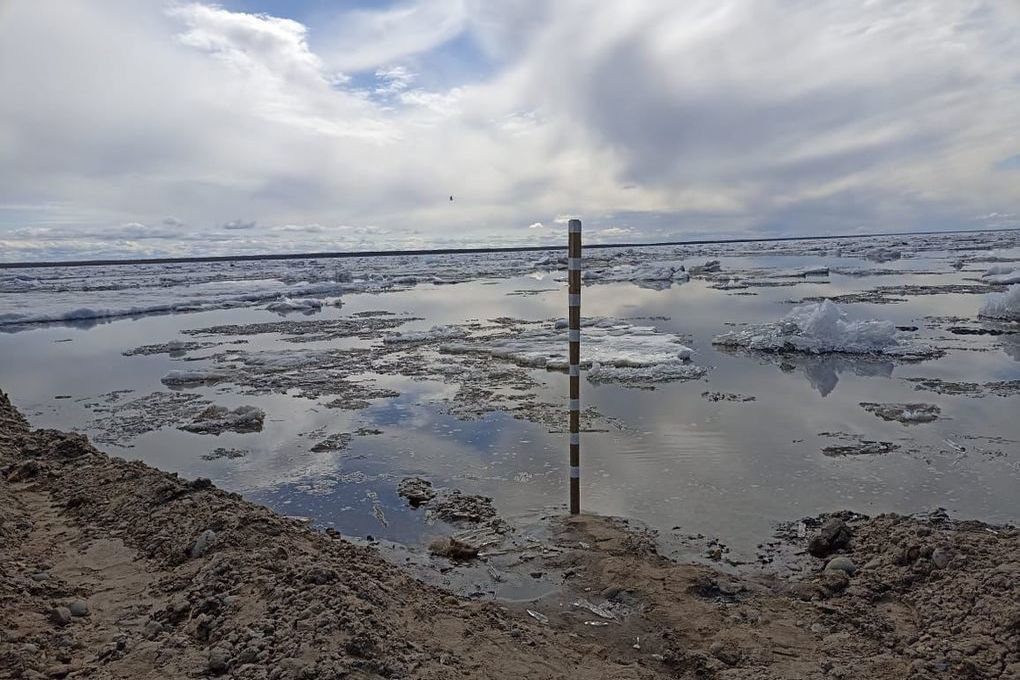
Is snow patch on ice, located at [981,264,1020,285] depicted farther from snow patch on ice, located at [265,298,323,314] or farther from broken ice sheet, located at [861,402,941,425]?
snow patch on ice, located at [265,298,323,314]

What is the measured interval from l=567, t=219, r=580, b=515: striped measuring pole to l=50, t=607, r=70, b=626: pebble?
347 centimetres

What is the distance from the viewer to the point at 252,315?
22875 millimetres

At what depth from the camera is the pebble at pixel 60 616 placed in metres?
3.44

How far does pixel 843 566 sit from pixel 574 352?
8.55 feet

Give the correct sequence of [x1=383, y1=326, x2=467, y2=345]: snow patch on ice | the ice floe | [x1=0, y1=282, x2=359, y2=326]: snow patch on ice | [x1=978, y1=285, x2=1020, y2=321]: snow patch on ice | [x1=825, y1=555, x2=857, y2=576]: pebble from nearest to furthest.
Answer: [x1=825, y1=555, x2=857, y2=576]: pebble → the ice floe → [x1=383, y1=326, x2=467, y2=345]: snow patch on ice → [x1=978, y1=285, x2=1020, y2=321]: snow patch on ice → [x1=0, y1=282, x2=359, y2=326]: snow patch on ice

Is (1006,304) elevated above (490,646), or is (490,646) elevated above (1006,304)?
(1006,304)

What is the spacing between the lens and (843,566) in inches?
169

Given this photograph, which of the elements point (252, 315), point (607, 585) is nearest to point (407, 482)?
point (607, 585)

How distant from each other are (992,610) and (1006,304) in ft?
51.4

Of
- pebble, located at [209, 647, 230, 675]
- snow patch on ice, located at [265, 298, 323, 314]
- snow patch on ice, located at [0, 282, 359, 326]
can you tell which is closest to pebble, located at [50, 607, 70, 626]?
pebble, located at [209, 647, 230, 675]

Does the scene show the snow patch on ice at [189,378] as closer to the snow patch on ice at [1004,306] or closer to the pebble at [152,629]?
the pebble at [152,629]

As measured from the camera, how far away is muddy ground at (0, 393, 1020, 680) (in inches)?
120

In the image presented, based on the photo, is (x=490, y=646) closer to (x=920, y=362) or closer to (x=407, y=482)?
(x=407, y=482)

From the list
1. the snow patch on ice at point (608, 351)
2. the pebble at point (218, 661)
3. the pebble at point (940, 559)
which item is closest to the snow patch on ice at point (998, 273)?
the snow patch on ice at point (608, 351)
